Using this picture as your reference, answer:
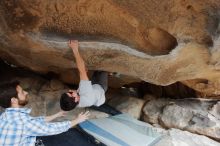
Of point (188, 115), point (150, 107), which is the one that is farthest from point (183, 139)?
point (150, 107)

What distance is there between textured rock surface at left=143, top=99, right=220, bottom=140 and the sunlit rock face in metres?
0.81

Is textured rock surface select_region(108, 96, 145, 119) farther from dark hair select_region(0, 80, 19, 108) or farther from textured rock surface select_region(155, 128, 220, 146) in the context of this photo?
dark hair select_region(0, 80, 19, 108)

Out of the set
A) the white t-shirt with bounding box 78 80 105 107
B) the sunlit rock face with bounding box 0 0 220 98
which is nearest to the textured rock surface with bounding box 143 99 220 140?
the sunlit rock face with bounding box 0 0 220 98

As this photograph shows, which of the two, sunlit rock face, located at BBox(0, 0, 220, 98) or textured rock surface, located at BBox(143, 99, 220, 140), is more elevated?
sunlit rock face, located at BBox(0, 0, 220, 98)

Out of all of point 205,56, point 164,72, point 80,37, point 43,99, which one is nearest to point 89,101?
point 80,37

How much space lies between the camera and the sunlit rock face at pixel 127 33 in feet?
9.16

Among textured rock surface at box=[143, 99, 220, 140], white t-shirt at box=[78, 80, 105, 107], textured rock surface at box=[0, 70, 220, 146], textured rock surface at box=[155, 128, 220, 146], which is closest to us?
white t-shirt at box=[78, 80, 105, 107]

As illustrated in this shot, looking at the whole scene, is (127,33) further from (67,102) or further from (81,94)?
(67,102)

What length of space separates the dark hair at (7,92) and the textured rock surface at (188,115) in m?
1.68

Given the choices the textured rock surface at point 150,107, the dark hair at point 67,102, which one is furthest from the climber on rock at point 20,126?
the textured rock surface at point 150,107

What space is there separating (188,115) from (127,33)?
1.70 m

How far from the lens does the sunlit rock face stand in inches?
110

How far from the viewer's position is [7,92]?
441 centimetres

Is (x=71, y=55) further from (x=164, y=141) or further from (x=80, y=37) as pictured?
(x=164, y=141)
